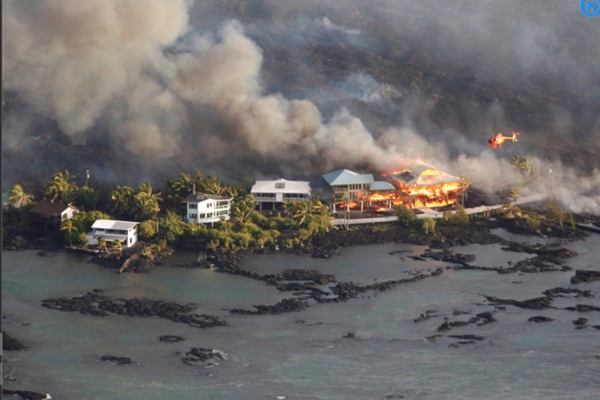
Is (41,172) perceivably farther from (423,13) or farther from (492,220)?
(423,13)

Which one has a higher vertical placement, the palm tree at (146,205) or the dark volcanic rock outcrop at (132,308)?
the palm tree at (146,205)

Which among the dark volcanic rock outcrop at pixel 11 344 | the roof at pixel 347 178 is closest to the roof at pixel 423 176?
the roof at pixel 347 178

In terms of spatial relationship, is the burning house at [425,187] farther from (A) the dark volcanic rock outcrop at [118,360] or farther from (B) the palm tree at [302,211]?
(A) the dark volcanic rock outcrop at [118,360]

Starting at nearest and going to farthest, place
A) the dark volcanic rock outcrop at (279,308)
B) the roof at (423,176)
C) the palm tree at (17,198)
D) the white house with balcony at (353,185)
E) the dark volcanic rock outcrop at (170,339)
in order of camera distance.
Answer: the dark volcanic rock outcrop at (170,339)
the dark volcanic rock outcrop at (279,308)
the palm tree at (17,198)
the white house with balcony at (353,185)
the roof at (423,176)

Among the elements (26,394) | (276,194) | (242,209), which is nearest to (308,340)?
(26,394)

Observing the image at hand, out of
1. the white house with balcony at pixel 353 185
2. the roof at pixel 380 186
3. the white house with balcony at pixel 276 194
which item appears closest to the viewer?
the white house with balcony at pixel 276 194

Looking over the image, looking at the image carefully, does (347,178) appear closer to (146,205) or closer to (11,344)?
(146,205)

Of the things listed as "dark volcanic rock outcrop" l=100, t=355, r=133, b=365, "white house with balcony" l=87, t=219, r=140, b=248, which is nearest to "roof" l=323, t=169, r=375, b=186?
"white house with balcony" l=87, t=219, r=140, b=248

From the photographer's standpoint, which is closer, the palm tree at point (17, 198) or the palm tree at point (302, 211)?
the palm tree at point (302, 211)

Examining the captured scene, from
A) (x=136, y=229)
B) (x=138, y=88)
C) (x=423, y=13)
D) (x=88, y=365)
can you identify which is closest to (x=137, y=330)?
(x=88, y=365)
